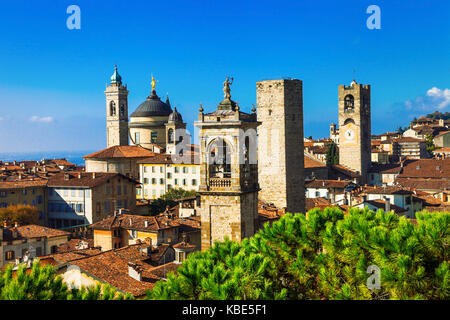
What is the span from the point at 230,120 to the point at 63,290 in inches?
437

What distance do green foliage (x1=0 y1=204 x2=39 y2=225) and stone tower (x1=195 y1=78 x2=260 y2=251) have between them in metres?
26.8

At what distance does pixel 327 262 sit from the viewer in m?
12.2

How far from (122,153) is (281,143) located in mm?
28918

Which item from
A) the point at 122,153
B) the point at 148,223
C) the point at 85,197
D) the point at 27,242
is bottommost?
the point at 27,242

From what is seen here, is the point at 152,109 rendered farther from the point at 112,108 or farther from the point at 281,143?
the point at 281,143

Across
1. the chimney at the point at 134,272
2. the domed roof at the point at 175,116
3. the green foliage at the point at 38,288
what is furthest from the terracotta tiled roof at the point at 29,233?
the domed roof at the point at 175,116

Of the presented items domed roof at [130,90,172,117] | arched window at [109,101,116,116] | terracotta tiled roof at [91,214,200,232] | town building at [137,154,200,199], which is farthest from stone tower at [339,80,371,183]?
terracotta tiled roof at [91,214,200,232]

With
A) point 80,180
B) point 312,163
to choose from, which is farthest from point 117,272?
point 312,163

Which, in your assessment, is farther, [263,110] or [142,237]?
[263,110]

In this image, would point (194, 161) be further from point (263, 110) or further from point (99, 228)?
point (99, 228)

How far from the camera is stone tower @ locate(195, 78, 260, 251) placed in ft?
62.4

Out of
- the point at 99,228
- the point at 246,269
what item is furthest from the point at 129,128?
the point at 246,269

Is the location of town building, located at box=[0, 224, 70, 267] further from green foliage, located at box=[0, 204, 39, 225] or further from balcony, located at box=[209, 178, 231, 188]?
balcony, located at box=[209, 178, 231, 188]
